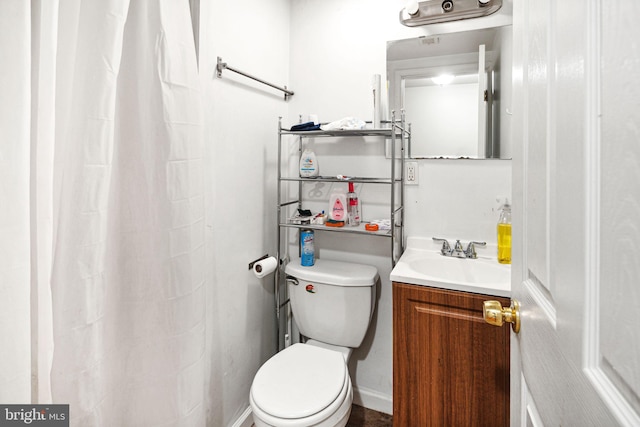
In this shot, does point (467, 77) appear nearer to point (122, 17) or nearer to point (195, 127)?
point (195, 127)

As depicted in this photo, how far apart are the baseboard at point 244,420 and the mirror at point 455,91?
59.4 inches

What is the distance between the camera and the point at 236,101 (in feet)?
5.07

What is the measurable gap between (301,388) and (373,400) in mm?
762

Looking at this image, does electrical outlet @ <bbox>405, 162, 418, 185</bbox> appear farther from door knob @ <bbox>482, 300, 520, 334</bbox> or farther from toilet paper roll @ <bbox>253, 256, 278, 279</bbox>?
door knob @ <bbox>482, 300, 520, 334</bbox>

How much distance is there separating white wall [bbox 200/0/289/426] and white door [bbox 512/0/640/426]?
1129 mm

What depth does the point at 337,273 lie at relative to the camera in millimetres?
1654

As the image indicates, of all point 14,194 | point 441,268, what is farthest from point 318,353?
point 14,194

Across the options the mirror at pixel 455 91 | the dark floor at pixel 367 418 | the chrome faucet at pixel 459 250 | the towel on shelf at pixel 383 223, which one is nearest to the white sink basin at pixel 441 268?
the chrome faucet at pixel 459 250

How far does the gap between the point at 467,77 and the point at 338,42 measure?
69 cm

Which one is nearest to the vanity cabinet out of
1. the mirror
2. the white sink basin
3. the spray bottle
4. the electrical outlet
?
the white sink basin

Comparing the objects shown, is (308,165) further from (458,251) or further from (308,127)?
(458,251)

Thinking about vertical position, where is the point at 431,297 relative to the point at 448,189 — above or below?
below

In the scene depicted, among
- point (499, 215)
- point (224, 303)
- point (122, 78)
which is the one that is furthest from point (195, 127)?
point (499, 215)

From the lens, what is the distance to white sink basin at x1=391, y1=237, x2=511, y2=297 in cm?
134
